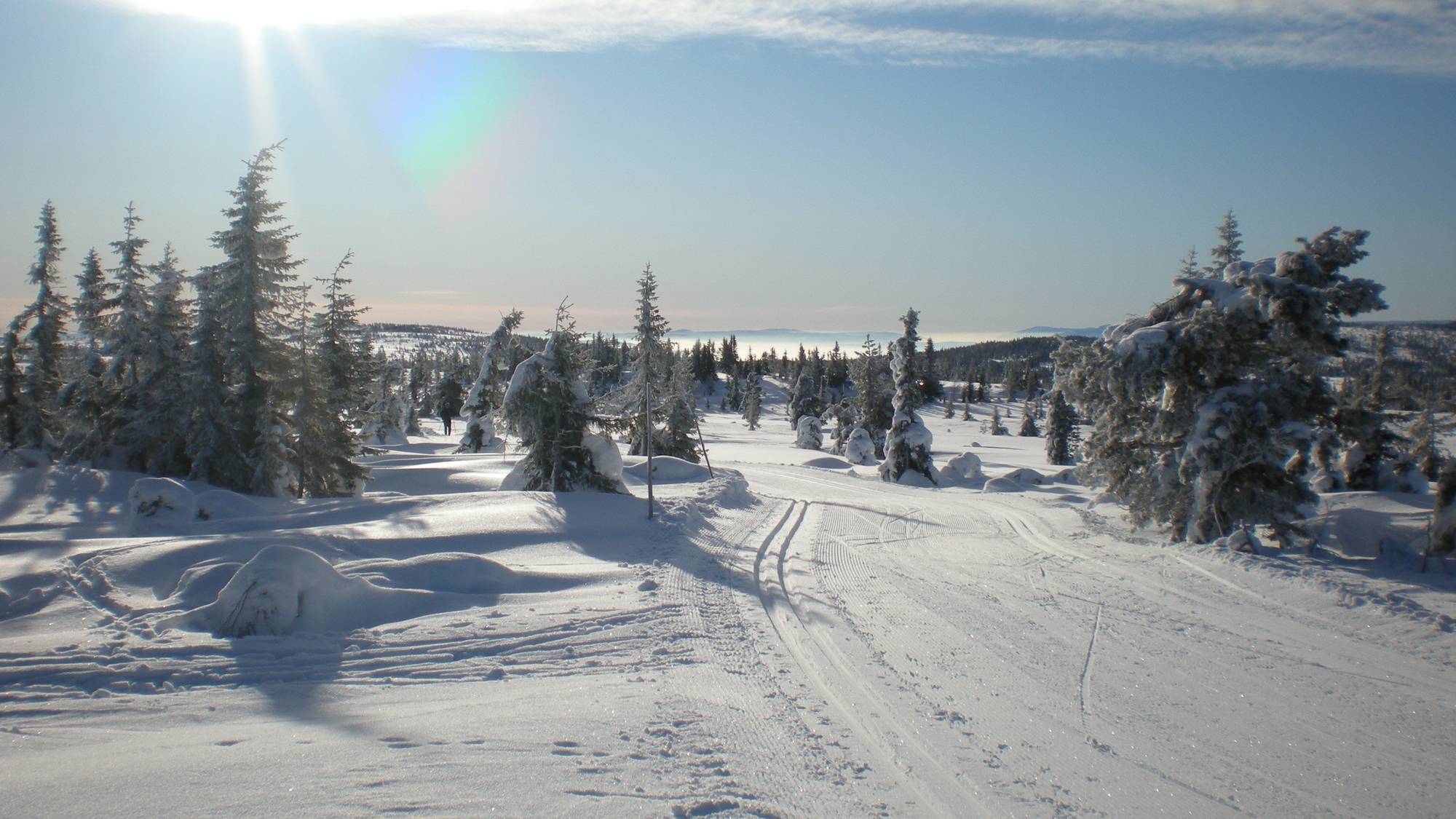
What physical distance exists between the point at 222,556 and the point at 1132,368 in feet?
60.1

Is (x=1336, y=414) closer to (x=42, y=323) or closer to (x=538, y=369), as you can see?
(x=538, y=369)

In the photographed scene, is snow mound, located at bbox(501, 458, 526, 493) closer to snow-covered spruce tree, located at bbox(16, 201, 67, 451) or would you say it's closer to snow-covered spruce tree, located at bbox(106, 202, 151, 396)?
snow-covered spruce tree, located at bbox(106, 202, 151, 396)

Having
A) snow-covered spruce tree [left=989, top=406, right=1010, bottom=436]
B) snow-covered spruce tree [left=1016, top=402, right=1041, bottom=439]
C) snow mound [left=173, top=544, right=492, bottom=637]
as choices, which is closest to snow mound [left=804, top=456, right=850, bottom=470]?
snow mound [left=173, top=544, right=492, bottom=637]

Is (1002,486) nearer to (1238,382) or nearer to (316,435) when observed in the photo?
(1238,382)

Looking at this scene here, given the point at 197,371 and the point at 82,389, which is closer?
the point at 197,371

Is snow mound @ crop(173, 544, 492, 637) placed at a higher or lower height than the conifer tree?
lower

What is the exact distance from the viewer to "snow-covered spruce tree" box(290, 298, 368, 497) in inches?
907

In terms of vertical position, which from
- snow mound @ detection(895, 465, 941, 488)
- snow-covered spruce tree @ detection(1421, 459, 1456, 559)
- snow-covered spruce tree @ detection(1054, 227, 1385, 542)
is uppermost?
snow-covered spruce tree @ detection(1054, 227, 1385, 542)

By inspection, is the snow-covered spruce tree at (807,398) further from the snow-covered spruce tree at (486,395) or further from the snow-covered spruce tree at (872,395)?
the snow-covered spruce tree at (486,395)

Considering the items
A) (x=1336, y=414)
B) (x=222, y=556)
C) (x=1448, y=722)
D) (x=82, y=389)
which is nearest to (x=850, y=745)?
(x=1448, y=722)

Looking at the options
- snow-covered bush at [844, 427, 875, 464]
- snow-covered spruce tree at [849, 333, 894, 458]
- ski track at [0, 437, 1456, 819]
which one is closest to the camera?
ski track at [0, 437, 1456, 819]

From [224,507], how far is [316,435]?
6599 mm

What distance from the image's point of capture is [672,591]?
39.1ft

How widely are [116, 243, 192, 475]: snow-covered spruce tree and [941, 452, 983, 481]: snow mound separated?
3367cm
